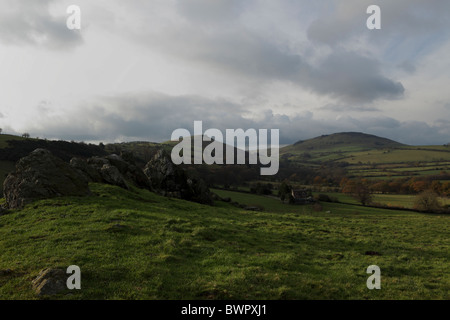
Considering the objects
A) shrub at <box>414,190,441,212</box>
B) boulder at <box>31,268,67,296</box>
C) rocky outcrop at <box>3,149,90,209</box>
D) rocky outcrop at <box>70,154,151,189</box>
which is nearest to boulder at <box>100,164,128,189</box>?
rocky outcrop at <box>70,154,151,189</box>

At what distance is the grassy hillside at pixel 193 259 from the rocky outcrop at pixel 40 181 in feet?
7.21

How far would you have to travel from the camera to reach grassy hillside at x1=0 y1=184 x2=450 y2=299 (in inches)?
392

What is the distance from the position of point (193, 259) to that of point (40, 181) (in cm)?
2002

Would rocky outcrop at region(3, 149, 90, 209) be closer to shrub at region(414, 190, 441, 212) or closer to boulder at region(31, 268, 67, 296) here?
boulder at region(31, 268, 67, 296)

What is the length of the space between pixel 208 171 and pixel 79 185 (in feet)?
272

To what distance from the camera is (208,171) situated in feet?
357

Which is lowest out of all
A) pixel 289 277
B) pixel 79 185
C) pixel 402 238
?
pixel 402 238

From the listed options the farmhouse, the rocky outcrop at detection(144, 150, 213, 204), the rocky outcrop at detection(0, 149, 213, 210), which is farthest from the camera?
the farmhouse

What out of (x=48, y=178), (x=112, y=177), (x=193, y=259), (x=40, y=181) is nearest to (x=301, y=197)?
(x=112, y=177)

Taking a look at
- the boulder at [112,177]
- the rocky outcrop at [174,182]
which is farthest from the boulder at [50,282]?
the rocky outcrop at [174,182]

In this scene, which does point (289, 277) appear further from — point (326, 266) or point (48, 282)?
point (48, 282)

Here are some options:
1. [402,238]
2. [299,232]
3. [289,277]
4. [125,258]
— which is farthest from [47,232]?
[402,238]

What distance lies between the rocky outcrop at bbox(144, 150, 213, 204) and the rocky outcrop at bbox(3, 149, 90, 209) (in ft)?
65.3

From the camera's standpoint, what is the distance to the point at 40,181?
24.5 meters
